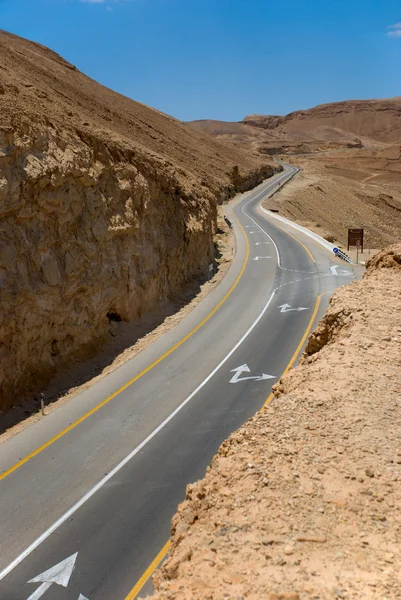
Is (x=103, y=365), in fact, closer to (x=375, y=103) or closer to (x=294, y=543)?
(x=294, y=543)

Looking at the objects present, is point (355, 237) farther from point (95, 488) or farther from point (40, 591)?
point (40, 591)

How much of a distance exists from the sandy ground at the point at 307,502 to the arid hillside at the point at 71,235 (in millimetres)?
10804

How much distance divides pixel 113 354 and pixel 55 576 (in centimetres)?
1167

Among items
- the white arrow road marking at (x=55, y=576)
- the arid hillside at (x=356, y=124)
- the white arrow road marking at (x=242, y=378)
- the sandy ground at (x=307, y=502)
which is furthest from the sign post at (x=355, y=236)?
the arid hillside at (x=356, y=124)

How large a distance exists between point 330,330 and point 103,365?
10.6 metres

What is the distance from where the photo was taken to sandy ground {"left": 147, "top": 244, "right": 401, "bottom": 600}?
4750mm

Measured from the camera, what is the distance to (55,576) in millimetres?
9406

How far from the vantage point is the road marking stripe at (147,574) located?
8938 mm

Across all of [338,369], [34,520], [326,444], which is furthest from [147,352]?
[326,444]

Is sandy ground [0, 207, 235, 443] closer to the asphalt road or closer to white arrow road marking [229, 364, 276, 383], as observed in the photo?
the asphalt road

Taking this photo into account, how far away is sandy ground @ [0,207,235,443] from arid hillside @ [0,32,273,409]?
413 millimetres

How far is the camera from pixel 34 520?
10961 mm

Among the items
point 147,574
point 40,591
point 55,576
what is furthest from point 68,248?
point 147,574

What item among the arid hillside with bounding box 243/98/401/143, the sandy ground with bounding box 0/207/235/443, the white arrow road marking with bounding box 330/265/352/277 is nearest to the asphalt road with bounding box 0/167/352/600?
the sandy ground with bounding box 0/207/235/443
